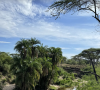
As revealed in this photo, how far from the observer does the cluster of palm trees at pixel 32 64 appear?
40.1ft

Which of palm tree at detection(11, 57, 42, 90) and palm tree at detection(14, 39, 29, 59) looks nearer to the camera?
palm tree at detection(11, 57, 42, 90)

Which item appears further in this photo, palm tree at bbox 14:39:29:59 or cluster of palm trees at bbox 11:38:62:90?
palm tree at bbox 14:39:29:59

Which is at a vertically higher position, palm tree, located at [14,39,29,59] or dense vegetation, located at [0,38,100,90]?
palm tree, located at [14,39,29,59]

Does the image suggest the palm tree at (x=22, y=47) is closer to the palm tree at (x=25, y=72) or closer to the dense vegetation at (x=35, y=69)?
the dense vegetation at (x=35, y=69)

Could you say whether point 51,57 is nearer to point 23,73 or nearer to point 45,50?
point 45,50

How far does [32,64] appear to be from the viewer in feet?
40.9

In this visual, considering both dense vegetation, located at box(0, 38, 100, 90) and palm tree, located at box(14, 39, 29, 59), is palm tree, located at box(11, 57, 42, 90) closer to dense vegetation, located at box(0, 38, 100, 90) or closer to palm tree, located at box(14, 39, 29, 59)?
dense vegetation, located at box(0, 38, 100, 90)

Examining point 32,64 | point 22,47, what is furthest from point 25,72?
point 22,47

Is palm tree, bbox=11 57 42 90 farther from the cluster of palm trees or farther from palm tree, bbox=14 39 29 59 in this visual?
palm tree, bbox=14 39 29 59

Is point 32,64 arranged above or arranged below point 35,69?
above

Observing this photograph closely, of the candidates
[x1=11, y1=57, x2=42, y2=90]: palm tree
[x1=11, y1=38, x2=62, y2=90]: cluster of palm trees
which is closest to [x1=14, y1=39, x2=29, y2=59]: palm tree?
[x1=11, y1=38, x2=62, y2=90]: cluster of palm trees

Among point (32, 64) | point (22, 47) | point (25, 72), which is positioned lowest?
point (25, 72)

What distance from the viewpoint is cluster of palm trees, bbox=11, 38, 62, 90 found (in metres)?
12.2

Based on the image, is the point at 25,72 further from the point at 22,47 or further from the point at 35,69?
the point at 22,47
